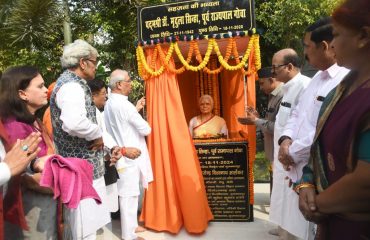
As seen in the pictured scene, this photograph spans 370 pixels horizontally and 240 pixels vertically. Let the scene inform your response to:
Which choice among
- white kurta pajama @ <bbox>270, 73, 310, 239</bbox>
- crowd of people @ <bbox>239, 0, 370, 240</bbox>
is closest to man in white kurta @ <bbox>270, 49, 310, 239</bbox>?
white kurta pajama @ <bbox>270, 73, 310, 239</bbox>

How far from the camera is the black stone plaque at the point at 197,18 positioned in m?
4.16

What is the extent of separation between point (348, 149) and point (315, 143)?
11.4 inches

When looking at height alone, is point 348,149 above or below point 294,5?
below

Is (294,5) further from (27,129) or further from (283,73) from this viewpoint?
(27,129)

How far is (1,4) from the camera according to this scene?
802cm

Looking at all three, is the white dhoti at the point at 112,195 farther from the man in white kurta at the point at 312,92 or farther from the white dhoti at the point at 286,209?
the man in white kurta at the point at 312,92

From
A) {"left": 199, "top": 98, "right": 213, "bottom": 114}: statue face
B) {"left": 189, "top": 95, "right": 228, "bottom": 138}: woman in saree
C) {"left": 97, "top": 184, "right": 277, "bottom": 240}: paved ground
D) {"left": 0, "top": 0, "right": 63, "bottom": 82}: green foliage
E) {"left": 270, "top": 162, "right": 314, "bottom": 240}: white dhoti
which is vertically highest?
{"left": 0, "top": 0, "right": 63, "bottom": 82}: green foliage

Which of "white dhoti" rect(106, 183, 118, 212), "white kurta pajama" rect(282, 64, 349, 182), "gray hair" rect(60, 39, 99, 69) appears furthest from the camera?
"white dhoti" rect(106, 183, 118, 212)

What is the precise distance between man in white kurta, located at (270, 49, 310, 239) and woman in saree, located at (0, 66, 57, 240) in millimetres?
2106

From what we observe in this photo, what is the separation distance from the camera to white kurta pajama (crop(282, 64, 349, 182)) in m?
2.41

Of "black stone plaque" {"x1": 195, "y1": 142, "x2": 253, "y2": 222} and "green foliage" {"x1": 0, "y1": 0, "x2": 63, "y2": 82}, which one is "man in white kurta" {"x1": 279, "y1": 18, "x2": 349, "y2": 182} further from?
"green foliage" {"x1": 0, "y1": 0, "x2": 63, "y2": 82}

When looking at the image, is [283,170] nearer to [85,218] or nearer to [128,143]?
[128,143]

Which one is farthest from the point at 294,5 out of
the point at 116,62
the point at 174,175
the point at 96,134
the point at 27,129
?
the point at 27,129

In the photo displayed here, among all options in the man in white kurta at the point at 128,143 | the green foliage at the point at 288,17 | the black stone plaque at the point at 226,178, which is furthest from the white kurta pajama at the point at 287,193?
the green foliage at the point at 288,17
